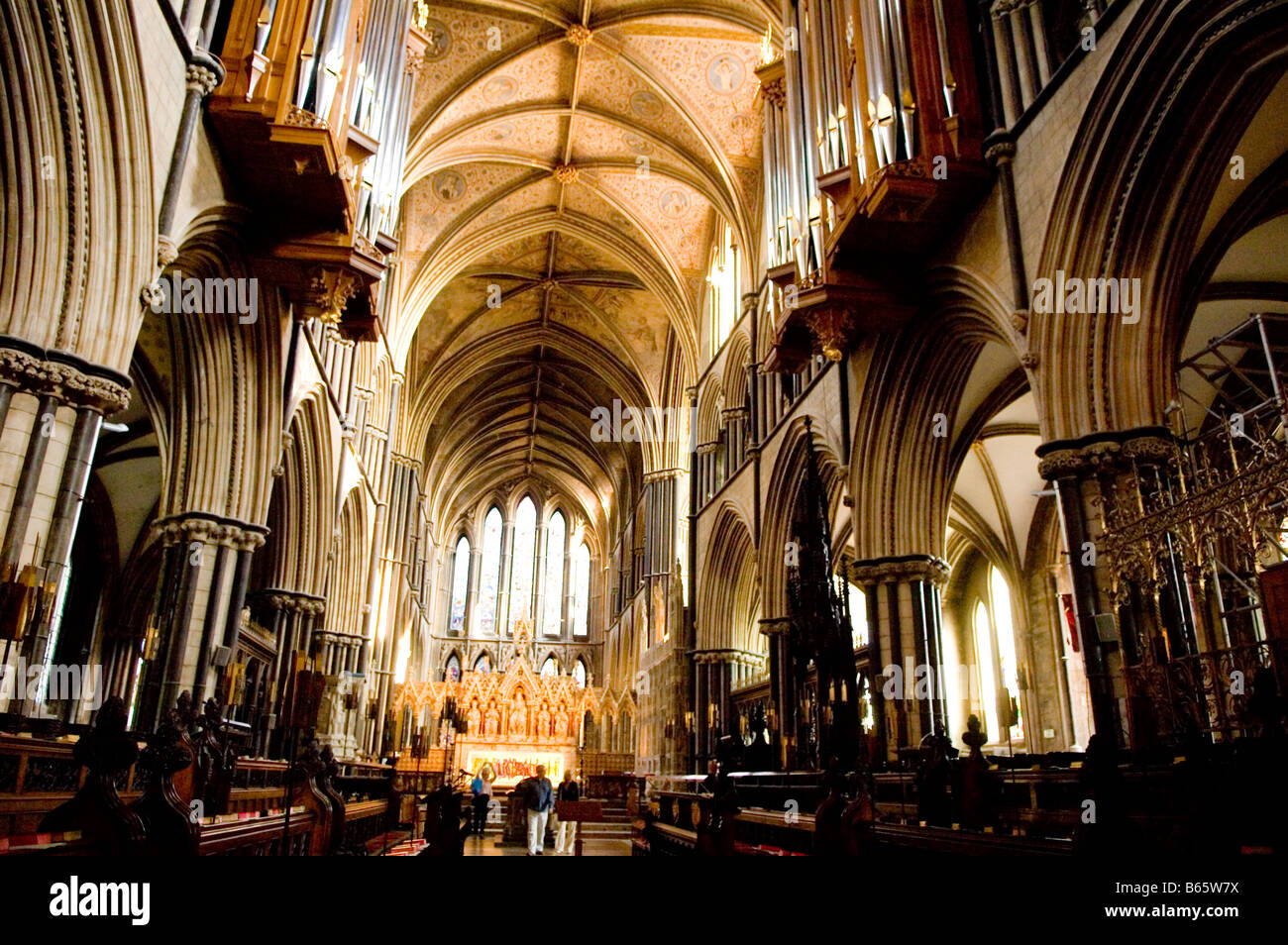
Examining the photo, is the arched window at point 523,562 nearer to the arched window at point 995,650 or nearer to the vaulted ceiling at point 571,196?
the vaulted ceiling at point 571,196

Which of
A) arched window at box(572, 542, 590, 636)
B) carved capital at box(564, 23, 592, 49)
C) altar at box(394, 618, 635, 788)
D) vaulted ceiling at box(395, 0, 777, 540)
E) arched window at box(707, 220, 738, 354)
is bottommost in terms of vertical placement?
altar at box(394, 618, 635, 788)

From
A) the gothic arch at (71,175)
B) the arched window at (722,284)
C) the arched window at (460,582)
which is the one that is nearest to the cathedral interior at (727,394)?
the gothic arch at (71,175)

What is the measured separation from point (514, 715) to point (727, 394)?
12533mm

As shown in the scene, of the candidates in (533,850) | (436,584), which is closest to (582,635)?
(436,584)

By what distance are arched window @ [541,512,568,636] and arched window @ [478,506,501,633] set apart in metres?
2.11

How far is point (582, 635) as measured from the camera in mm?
37562

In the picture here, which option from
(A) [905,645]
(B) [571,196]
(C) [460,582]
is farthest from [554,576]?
(A) [905,645]

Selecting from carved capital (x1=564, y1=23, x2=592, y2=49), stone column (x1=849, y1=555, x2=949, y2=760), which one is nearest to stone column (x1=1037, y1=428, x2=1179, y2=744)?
stone column (x1=849, y1=555, x2=949, y2=760)

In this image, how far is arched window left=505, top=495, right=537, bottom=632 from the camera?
37281mm

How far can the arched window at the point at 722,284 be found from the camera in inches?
762

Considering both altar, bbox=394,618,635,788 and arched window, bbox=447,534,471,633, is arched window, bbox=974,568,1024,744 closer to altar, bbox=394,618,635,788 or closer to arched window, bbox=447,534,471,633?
altar, bbox=394,618,635,788

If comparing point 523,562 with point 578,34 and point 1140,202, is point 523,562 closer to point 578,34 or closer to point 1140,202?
point 578,34

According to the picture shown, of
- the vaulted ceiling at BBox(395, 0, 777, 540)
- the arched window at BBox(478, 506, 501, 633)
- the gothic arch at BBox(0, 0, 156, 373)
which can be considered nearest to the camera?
the gothic arch at BBox(0, 0, 156, 373)
